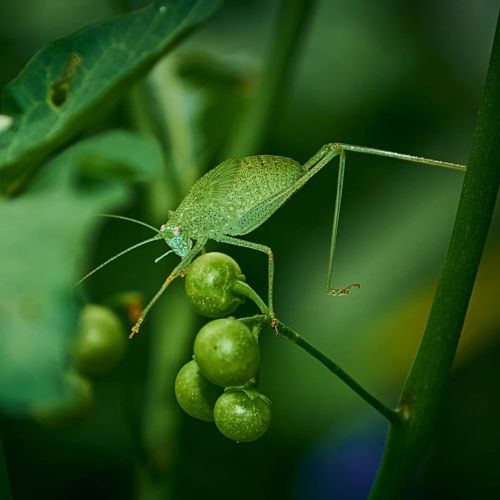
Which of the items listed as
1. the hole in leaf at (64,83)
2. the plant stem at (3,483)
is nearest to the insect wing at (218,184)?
the hole in leaf at (64,83)

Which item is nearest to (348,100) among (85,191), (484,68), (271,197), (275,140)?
(275,140)

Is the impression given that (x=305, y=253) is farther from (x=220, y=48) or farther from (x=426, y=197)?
(x=220, y=48)

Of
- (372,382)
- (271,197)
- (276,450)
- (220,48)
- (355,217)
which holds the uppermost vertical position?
(220,48)

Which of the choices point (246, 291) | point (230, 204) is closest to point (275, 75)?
point (230, 204)

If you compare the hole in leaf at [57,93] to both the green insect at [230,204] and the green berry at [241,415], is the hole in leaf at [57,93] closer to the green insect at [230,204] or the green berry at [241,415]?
the green insect at [230,204]

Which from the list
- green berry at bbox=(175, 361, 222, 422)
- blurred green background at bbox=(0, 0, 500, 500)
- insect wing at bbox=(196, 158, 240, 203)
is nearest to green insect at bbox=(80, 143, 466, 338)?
insect wing at bbox=(196, 158, 240, 203)

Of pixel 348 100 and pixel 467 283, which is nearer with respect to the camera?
pixel 467 283

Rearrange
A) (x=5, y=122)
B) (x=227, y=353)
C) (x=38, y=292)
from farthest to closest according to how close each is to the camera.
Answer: (x=5, y=122) < (x=227, y=353) < (x=38, y=292)

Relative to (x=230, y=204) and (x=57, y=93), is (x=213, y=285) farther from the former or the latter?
(x=230, y=204)
